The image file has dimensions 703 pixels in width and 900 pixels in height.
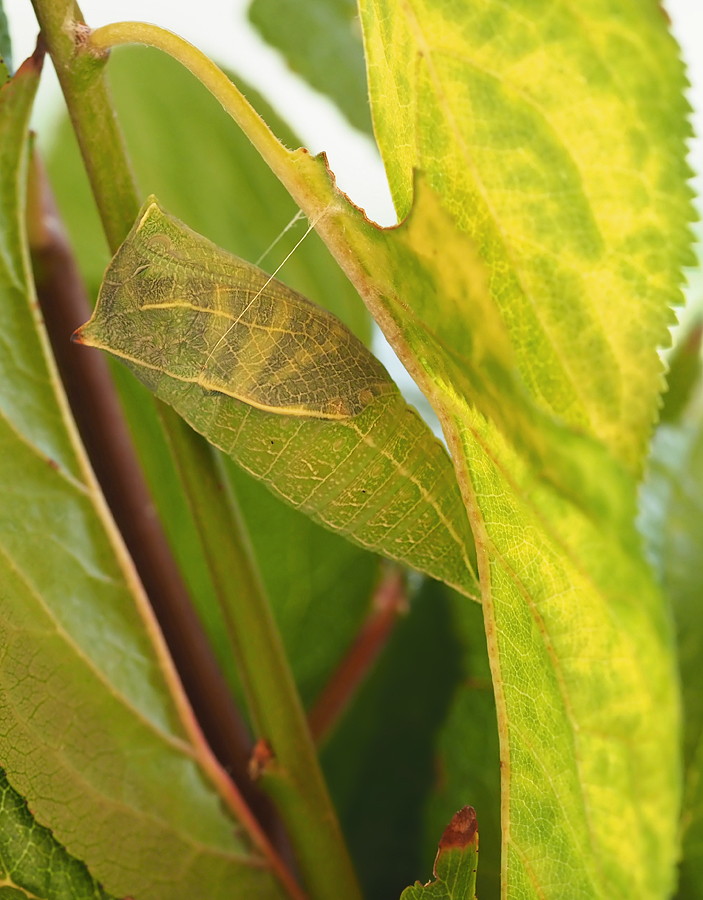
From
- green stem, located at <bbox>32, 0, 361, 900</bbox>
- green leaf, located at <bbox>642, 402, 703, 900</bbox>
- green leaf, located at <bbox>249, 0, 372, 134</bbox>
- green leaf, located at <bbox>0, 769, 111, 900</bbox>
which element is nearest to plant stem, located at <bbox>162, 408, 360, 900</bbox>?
green stem, located at <bbox>32, 0, 361, 900</bbox>

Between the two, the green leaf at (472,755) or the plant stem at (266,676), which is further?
the green leaf at (472,755)

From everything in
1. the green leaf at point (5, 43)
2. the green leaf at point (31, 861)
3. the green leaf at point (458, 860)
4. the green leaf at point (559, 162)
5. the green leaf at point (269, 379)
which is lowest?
the green leaf at point (31, 861)

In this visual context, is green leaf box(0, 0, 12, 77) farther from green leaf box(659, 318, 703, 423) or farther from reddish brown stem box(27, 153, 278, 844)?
green leaf box(659, 318, 703, 423)

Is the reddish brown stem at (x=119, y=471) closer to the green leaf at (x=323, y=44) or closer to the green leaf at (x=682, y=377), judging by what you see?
the green leaf at (x=323, y=44)

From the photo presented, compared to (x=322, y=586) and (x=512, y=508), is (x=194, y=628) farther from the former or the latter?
(x=512, y=508)

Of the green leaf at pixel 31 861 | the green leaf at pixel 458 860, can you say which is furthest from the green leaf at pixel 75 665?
the green leaf at pixel 458 860

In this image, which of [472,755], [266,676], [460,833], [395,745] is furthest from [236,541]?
[395,745]

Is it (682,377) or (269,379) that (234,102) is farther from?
(682,377)

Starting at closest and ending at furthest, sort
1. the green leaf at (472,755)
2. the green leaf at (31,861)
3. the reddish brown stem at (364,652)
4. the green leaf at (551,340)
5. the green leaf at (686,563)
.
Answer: the green leaf at (551,340)
the green leaf at (31,861)
the green leaf at (686,563)
the green leaf at (472,755)
the reddish brown stem at (364,652)
